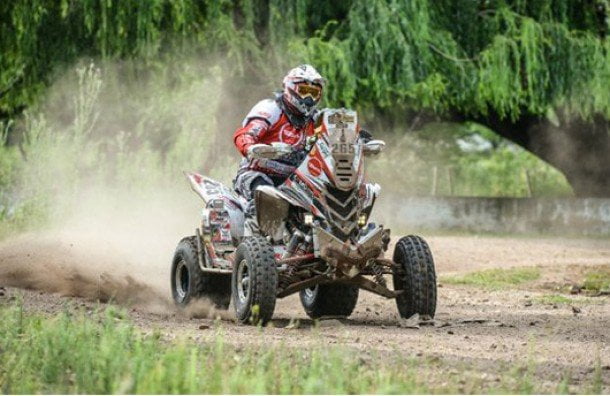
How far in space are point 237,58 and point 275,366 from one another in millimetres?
14091

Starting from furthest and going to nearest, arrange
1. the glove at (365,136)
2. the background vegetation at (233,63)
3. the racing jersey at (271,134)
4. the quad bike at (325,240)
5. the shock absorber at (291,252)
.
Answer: the background vegetation at (233,63) → the racing jersey at (271,134) → the glove at (365,136) → the shock absorber at (291,252) → the quad bike at (325,240)

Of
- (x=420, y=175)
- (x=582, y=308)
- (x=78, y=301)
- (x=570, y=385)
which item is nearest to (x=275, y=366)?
(x=570, y=385)

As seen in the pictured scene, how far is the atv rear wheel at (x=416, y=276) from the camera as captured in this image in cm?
1130

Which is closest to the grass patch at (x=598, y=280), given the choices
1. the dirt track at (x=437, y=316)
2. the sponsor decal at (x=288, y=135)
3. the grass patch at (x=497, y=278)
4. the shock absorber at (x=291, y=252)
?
the dirt track at (x=437, y=316)

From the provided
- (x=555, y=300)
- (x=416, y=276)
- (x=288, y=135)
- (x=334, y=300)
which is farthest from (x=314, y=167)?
(x=555, y=300)

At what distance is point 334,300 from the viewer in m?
12.7

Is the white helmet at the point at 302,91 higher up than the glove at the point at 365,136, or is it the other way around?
the white helmet at the point at 302,91

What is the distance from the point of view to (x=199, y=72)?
70.6 feet

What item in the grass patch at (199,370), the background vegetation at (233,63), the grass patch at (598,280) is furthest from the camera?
the background vegetation at (233,63)

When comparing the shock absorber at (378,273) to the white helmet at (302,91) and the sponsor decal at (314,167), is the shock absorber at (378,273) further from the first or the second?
the white helmet at (302,91)

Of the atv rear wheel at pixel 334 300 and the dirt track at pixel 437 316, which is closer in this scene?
the dirt track at pixel 437 316

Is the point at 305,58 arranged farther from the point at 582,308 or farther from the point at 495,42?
the point at 582,308

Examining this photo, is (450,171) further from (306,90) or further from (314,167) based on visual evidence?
(314,167)

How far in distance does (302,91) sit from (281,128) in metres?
0.38
